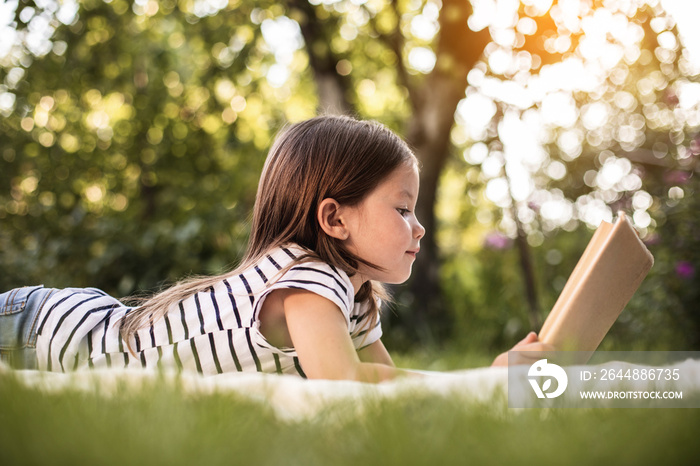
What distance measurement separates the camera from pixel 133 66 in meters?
5.82

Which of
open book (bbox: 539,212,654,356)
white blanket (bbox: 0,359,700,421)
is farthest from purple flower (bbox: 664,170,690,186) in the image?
white blanket (bbox: 0,359,700,421)

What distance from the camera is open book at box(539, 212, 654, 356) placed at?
1399 mm

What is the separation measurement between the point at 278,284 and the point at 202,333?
0.31 meters

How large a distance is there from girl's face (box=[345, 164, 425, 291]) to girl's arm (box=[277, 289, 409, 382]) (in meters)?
0.28

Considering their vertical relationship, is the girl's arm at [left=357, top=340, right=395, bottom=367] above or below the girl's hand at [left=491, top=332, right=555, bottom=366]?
below

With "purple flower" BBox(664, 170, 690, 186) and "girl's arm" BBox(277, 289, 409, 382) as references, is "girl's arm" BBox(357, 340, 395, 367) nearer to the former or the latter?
"girl's arm" BBox(277, 289, 409, 382)

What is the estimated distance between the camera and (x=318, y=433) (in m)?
0.79

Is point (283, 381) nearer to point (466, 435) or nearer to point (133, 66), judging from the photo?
point (466, 435)

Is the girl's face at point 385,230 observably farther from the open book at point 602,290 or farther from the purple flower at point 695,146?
the purple flower at point 695,146

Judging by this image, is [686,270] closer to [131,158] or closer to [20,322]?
[20,322]

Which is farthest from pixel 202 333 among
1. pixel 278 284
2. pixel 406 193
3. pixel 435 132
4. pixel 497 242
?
pixel 497 242

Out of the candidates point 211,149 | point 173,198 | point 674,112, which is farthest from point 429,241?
point 211,149

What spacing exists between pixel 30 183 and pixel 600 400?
6.16m

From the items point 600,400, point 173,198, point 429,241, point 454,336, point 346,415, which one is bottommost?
point 454,336
